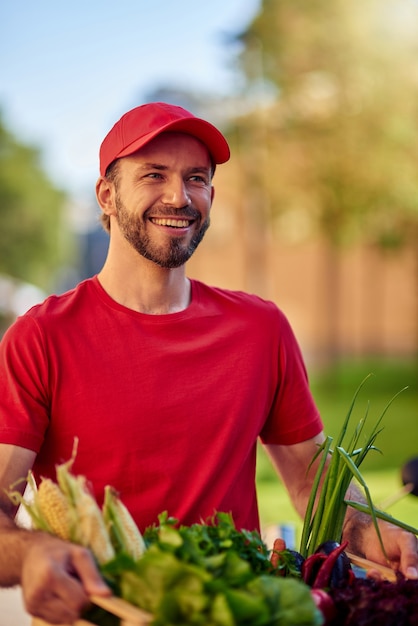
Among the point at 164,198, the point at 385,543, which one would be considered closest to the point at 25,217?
the point at 164,198

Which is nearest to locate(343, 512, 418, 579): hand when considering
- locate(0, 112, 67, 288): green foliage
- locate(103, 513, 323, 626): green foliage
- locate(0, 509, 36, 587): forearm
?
locate(103, 513, 323, 626): green foliage

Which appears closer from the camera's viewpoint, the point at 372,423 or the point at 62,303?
the point at 62,303

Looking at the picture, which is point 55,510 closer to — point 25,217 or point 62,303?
point 62,303

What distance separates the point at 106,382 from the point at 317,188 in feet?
49.4

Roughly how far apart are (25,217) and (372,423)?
2158 cm

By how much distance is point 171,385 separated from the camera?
2.66m

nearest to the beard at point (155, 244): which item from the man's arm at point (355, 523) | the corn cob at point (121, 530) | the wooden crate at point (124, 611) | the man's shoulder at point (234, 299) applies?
the man's shoulder at point (234, 299)

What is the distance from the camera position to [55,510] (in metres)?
2.03

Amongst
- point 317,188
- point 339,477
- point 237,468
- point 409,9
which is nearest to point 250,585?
point 339,477

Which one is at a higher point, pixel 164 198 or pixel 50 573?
Answer: pixel 164 198

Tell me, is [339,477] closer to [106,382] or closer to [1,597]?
[106,382]

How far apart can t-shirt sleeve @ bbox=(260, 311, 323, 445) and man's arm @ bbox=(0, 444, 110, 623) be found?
3.41 feet

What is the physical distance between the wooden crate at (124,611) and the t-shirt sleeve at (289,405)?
44.4 inches

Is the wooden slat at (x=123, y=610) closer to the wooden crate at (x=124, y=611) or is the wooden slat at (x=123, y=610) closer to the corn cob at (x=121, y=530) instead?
the wooden crate at (x=124, y=611)
